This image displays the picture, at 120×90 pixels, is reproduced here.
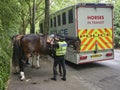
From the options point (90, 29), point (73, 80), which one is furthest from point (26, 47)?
point (90, 29)

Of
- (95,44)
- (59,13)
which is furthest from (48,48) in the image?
(59,13)

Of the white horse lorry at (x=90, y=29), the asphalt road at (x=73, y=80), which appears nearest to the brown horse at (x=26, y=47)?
the asphalt road at (x=73, y=80)

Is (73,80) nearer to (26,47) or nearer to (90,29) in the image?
(26,47)

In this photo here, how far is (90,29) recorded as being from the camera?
39.3 ft

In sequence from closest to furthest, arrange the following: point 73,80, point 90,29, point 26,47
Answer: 1. point 73,80
2. point 26,47
3. point 90,29

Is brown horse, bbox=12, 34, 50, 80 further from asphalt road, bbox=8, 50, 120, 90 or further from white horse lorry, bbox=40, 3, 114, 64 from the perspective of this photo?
white horse lorry, bbox=40, 3, 114, 64

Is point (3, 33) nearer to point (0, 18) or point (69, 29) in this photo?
point (0, 18)

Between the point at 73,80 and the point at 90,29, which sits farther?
the point at 90,29

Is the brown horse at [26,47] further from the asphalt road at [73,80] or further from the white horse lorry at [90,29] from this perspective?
the white horse lorry at [90,29]

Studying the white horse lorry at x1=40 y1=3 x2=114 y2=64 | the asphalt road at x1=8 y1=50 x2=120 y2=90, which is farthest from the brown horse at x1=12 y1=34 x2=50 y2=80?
the white horse lorry at x1=40 y1=3 x2=114 y2=64

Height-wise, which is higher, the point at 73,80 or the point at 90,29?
the point at 90,29

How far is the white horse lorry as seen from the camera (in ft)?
38.3

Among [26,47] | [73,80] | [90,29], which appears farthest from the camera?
[90,29]

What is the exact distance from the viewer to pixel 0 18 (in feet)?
27.3
